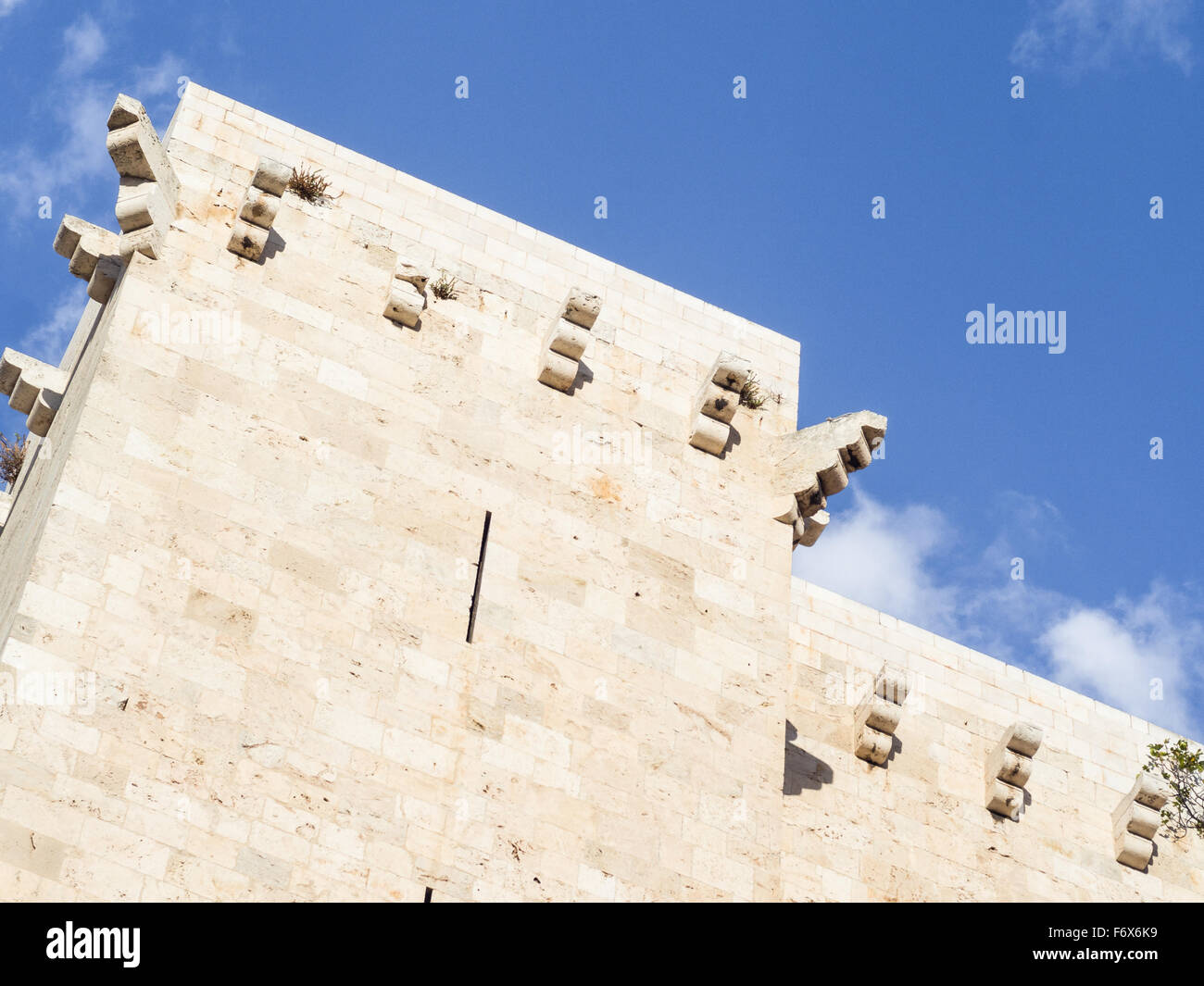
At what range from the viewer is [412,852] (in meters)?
12.8

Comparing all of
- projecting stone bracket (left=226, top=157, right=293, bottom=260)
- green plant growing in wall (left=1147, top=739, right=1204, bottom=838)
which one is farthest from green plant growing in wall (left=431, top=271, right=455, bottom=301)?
green plant growing in wall (left=1147, top=739, right=1204, bottom=838)

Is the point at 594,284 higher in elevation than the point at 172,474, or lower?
higher

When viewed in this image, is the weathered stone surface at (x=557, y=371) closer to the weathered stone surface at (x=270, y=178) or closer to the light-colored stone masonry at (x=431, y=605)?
the light-colored stone masonry at (x=431, y=605)

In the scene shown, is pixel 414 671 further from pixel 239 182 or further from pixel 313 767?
pixel 239 182

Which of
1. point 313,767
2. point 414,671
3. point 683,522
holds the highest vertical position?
point 683,522

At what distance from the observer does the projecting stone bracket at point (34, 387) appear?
1653 cm

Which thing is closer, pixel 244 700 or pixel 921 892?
pixel 244 700

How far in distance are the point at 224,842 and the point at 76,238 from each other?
241 inches

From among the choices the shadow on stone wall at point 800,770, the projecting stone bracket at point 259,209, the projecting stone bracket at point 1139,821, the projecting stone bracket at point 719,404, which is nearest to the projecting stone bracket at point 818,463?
the projecting stone bracket at point 719,404

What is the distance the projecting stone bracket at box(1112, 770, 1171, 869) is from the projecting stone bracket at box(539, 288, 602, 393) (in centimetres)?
801

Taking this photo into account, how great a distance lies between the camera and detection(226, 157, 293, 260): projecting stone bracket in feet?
49.6

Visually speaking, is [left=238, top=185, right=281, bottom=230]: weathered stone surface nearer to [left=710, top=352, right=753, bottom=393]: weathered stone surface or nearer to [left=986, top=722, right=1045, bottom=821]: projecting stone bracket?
[left=710, top=352, right=753, bottom=393]: weathered stone surface
